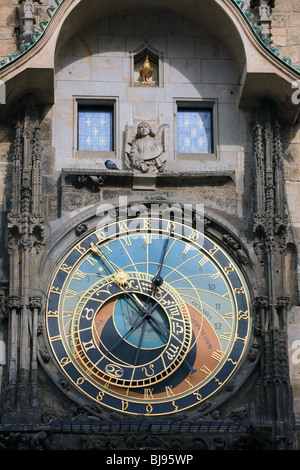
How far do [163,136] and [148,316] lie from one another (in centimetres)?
210

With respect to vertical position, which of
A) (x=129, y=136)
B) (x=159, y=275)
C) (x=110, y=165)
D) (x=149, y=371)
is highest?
(x=129, y=136)

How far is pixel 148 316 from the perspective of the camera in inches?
674

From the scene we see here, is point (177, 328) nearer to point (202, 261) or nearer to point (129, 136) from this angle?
point (202, 261)

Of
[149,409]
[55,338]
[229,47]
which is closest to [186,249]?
[55,338]

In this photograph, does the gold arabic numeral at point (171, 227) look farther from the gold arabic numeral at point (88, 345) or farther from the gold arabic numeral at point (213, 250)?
the gold arabic numeral at point (88, 345)

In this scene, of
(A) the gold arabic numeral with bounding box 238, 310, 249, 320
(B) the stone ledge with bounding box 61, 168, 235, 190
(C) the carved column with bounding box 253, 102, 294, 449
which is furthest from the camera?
(B) the stone ledge with bounding box 61, 168, 235, 190

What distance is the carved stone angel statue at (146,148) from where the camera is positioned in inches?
698

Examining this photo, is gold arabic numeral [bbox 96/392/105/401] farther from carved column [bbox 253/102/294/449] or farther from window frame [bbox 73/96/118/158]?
window frame [bbox 73/96/118/158]

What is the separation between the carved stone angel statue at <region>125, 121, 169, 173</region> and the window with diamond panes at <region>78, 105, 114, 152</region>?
0.27m

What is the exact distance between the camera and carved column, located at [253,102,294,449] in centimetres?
1664

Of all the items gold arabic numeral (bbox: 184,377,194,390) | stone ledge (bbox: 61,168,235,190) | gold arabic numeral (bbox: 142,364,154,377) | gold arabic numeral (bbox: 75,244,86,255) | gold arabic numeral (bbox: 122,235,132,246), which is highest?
stone ledge (bbox: 61,168,235,190)

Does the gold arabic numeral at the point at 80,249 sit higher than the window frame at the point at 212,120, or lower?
lower

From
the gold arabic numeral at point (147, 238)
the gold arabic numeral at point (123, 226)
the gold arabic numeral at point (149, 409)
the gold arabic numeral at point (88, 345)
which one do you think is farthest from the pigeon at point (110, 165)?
the gold arabic numeral at point (149, 409)

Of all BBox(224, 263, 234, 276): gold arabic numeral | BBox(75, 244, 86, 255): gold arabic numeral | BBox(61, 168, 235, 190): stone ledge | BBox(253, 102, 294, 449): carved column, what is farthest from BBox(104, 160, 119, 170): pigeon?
BBox(224, 263, 234, 276): gold arabic numeral
